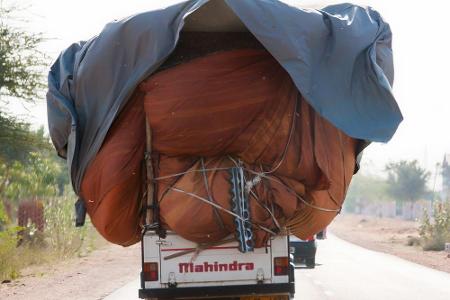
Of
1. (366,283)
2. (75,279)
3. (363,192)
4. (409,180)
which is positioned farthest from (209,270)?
(363,192)

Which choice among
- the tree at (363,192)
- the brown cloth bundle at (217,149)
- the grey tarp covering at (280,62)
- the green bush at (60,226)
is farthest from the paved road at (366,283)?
the tree at (363,192)

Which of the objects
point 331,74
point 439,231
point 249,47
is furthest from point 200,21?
point 439,231

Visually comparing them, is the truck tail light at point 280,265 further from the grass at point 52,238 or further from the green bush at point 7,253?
the grass at point 52,238

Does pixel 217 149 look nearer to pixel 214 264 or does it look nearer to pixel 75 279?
pixel 214 264

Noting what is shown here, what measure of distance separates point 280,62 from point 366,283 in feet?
37.3

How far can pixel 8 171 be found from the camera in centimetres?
2417

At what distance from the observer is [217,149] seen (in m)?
7.94

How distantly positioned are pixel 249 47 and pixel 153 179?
164 cm

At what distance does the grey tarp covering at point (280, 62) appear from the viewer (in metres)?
7.62

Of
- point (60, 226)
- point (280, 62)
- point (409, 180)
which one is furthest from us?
point (409, 180)

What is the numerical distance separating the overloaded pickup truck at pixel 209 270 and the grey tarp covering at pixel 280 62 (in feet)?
3.51

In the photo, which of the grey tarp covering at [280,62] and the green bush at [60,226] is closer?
the grey tarp covering at [280,62]

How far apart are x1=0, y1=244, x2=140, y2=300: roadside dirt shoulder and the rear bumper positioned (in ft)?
25.4

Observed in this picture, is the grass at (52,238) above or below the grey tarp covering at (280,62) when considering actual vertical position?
below
